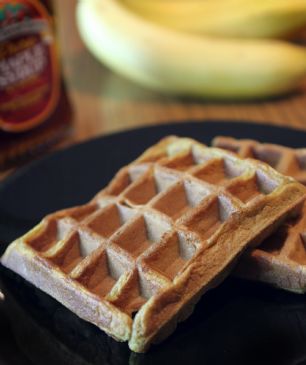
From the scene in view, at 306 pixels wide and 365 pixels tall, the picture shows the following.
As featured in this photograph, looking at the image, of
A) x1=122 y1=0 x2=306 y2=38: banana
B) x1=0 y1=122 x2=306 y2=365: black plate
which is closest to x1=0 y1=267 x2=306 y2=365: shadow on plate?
x1=0 y1=122 x2=306 y2=365: black plate

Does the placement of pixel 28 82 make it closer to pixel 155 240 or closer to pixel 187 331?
pixel 155 240

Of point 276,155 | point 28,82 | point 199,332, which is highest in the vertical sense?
point 28,82

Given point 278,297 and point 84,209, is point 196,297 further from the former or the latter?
point 84,209

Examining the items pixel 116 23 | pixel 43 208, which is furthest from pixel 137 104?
pixel 43 208

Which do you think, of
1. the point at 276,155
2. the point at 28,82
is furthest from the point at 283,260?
the point at 28,82

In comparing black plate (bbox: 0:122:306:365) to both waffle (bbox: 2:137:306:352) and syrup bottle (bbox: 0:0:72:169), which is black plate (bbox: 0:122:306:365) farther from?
syrup bottle (bbox: 0:0:72:169)
